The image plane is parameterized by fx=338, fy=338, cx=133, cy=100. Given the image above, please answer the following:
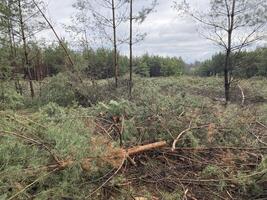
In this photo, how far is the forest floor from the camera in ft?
10.6

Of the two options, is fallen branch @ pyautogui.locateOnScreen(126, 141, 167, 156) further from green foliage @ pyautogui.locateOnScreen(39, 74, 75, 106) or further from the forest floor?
green foliage @ pyautogui.locateOnScreen(39, 74, 75, 106)

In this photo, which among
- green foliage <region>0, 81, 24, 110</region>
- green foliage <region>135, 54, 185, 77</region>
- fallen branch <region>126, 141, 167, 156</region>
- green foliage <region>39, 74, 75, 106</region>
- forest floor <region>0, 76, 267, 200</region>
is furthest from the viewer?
green foliage <region>135, 54, 185, 77</region>

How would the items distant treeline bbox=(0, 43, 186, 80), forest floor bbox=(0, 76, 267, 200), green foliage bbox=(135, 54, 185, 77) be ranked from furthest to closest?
1. green foliage bbox=(135, 54, 185, 77)
2. distant treeline bbox=(0, 43, 186, 80)
3. forest floor bbox=(0, 76, 267, 200)

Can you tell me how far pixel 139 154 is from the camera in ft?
13.6

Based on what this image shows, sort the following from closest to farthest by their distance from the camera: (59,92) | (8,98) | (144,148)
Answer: (144,148) → (8,98) → (59,92)

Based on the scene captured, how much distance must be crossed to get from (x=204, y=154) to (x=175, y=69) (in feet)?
73.0

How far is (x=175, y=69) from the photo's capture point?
26.2 meters

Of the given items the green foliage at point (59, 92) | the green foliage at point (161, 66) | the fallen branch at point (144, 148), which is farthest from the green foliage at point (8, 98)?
the green foliage at point (161, 66)

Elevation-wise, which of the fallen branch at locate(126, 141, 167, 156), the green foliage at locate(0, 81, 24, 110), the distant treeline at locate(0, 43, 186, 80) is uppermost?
the distant treeline at locate(0, 43, 186, 80)

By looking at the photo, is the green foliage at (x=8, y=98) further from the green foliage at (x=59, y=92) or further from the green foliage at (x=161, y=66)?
the green foliage at (x=161, y=66)

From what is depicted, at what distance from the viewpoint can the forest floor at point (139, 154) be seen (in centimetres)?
322

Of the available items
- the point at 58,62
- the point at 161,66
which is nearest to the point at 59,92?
the point at 58,62

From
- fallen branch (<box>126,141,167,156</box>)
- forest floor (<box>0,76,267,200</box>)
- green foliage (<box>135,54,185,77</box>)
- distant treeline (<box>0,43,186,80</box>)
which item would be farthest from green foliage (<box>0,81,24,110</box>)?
green foliage (<box>135,54,185,77</box>)

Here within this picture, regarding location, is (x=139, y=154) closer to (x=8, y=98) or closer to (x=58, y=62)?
(x=8, y=98)
